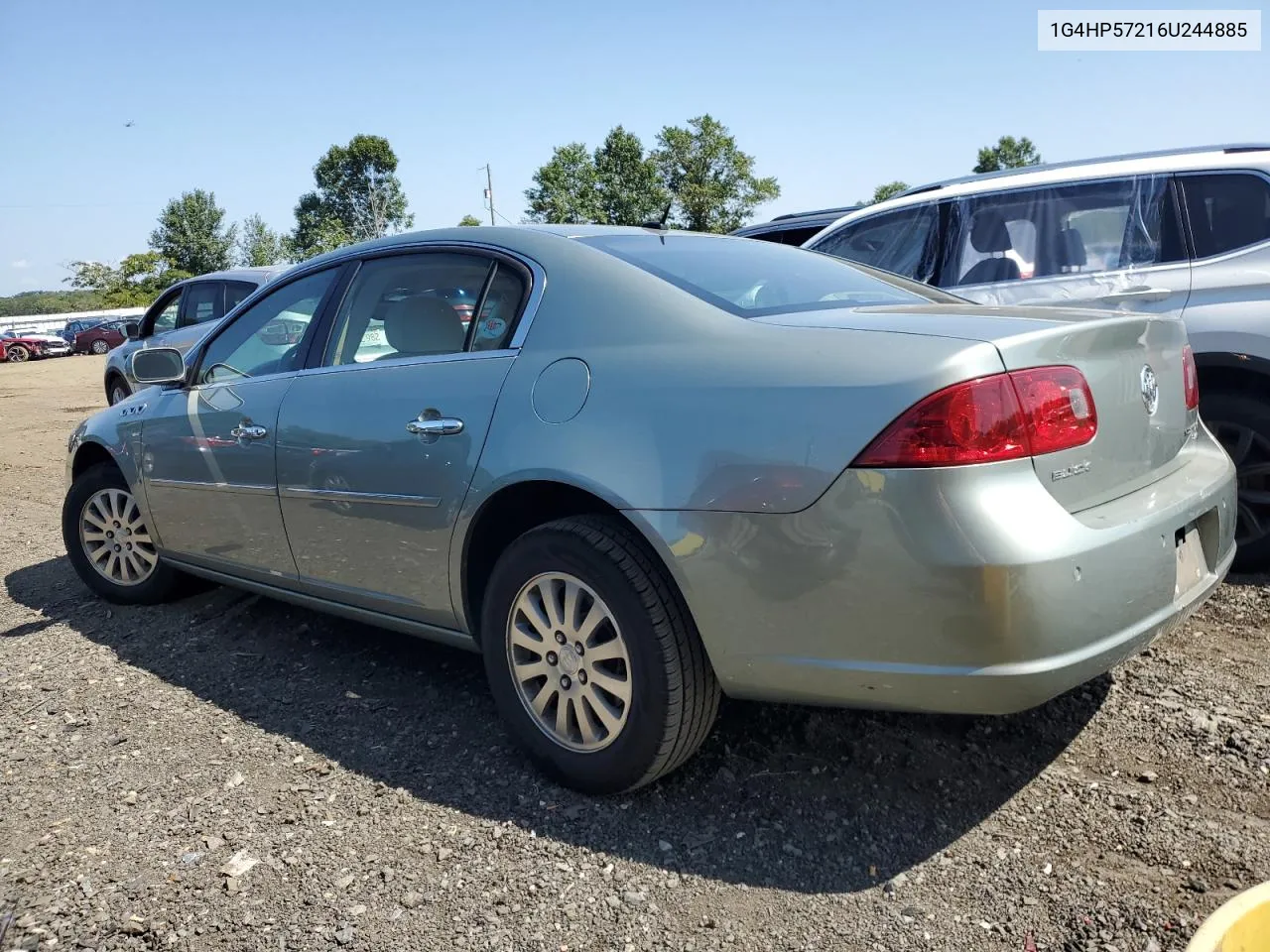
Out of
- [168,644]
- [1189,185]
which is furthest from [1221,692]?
[168,644]

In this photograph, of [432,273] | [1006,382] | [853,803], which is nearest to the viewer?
[1006,382]

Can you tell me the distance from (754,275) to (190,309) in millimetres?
9799

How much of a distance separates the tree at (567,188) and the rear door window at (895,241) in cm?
6334

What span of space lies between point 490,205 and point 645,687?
4833 cm

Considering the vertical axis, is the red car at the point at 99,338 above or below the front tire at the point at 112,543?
above

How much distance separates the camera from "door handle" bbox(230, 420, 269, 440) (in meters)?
3.59

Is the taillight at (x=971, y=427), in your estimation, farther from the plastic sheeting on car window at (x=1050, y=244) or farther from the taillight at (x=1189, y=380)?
the plastic sheeting on car window at (x=1050, y=244)

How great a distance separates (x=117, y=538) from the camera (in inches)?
182

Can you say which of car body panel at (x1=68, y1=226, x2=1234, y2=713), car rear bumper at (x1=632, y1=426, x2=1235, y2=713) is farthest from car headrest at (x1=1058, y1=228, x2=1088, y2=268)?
car rear bumper at (x1=632, y1=426, x2=1235, y2=713)

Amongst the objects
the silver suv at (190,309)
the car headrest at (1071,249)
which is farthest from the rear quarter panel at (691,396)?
the silver suv at (190,309)

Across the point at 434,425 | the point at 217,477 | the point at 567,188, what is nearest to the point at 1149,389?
the point at 434,425

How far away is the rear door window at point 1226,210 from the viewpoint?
4.06m

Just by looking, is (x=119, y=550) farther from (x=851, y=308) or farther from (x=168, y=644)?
(x=851, y=308)

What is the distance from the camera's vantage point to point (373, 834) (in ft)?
8.55
